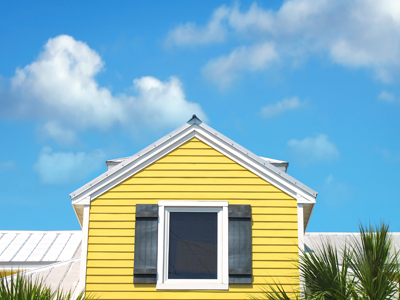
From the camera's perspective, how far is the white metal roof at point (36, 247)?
17.4 m

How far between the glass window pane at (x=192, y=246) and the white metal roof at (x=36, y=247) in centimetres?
971

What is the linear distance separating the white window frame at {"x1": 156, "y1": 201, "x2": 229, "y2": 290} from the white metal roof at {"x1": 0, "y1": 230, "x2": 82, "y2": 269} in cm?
966

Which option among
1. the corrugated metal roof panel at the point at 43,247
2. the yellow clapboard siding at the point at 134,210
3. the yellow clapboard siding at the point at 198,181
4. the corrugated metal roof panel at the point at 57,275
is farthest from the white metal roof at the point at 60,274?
the corrugated metal roof panel at the point at 43,247

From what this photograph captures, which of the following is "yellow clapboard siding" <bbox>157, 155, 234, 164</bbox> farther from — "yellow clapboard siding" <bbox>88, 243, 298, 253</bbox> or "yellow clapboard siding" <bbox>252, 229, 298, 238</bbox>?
"yellow clapboard siding" <bbox>88, 243, 298, 253</bbox>

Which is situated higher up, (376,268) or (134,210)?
(134,210)

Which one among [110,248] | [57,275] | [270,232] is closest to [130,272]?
[110,248]

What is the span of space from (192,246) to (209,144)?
2.26 m

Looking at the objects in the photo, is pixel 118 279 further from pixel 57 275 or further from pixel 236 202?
pixel 57 275

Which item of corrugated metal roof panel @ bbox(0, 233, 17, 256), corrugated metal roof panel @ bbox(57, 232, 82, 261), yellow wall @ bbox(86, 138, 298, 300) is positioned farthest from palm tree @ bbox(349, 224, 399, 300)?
corrugated metal roof panel @ bbox(0, 233, 17, 256)

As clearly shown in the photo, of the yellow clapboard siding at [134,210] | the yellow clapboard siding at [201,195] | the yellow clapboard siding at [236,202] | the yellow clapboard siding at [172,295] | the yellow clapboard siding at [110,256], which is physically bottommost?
the yellow clapboard siding at [172,295]

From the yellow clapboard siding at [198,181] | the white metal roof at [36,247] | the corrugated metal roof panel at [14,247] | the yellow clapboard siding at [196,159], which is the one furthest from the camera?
the corrugated metal roof panel at [14,247]

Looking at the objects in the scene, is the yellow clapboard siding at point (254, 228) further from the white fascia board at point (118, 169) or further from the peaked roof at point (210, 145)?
the white fascia board at point (118, 169)

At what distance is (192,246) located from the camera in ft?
30.2

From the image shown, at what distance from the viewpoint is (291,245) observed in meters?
9.16
